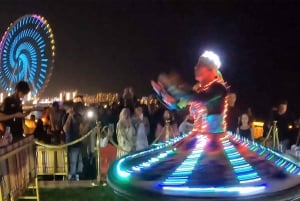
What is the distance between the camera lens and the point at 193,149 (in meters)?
4.03

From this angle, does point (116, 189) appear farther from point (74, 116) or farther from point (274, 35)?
point (274, 35)

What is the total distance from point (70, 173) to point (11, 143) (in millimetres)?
3163

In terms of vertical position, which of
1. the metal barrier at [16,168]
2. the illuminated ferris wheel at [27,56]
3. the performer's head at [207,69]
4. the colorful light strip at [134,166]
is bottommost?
the metal barrier at [16,168]

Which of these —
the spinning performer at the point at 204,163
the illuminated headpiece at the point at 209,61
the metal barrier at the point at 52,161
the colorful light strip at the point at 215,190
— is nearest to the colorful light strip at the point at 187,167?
the spinning performer at the point at 204,163

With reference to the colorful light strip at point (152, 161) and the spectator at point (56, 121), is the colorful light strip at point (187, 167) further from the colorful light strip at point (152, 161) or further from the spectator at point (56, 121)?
the spectator at point (56, 121)

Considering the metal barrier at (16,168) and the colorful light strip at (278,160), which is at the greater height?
the colorful light strip at (278,160)

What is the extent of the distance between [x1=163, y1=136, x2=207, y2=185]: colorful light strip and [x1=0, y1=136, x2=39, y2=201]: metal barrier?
1983mm

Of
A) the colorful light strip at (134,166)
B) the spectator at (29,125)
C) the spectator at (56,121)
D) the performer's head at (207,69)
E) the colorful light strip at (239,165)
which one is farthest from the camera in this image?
the spectator at (56,121)

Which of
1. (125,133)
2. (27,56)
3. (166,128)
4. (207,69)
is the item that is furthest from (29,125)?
(207,69)

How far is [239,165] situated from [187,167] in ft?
1.30

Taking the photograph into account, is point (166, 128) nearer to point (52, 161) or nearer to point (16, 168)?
point (52, 161)

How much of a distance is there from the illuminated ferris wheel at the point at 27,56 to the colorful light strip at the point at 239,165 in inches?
169

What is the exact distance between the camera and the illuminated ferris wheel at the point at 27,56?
7.67 meters

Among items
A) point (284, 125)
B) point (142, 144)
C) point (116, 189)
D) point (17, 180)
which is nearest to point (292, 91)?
point (284, 125)
